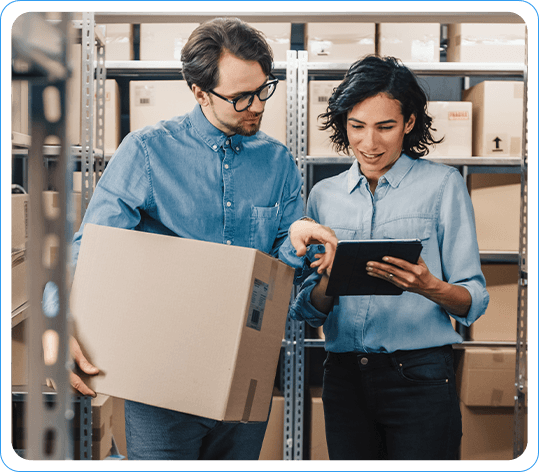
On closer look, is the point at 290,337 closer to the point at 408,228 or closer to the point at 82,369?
the point at 408,228

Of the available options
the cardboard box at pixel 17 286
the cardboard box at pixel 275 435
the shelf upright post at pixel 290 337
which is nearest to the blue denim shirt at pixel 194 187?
the cardboard box at pixel 17 286

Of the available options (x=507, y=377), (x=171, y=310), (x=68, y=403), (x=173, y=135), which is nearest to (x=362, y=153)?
(x=173, y=135)

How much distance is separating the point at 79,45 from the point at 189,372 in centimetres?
142

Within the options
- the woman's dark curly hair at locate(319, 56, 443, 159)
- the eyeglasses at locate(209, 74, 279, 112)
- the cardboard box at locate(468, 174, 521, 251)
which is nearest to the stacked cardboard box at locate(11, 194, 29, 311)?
the eyeglasses at locate(209, 74, 279, 112)

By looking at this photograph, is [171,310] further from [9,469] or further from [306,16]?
[306,16]

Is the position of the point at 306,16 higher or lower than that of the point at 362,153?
higher

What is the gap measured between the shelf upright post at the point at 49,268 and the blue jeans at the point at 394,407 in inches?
32.2

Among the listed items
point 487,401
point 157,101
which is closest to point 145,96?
point 157,101

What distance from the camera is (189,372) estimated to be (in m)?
0.79

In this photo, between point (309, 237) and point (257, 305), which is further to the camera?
point (309, 237)

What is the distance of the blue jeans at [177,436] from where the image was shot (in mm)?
914

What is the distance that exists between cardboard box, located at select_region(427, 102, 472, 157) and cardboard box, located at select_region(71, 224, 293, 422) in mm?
1409

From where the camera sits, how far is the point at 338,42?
6.35 ft

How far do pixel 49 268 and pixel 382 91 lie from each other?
1.02 m
